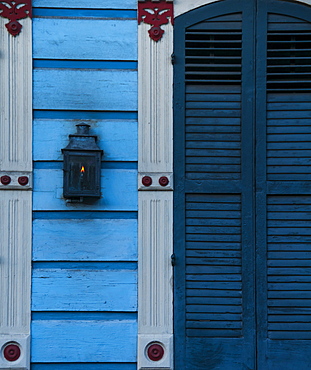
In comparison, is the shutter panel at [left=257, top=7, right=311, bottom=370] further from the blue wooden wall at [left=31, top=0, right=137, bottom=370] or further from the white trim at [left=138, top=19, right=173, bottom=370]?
the blue wooden wall at [left=31, top=0, right=137, bottom=370]

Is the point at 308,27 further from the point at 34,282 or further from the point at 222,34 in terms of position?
the point at 34,282

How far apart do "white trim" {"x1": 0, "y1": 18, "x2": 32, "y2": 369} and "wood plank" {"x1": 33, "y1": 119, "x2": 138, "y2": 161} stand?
79mm

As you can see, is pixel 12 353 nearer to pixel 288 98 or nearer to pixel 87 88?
pixel 87 88

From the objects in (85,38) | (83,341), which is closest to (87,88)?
(85,38)

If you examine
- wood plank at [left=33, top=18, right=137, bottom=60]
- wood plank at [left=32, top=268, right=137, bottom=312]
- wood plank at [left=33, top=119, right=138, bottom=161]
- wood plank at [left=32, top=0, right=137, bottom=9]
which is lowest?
wood plank at [left=32, top=268, right=137, bottom=312]

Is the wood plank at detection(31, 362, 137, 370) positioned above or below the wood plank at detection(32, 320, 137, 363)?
below

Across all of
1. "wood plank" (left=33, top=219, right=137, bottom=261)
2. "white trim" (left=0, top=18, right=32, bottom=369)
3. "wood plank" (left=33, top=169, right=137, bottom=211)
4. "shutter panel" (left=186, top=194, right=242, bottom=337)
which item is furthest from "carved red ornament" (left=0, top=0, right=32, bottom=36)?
"shutter panel" (left=186, top=194, right=242, bottom=337)

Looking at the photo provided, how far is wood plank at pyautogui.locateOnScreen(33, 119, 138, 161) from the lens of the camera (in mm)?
3801

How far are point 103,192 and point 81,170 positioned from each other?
23 centimetres

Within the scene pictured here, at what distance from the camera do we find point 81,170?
3703 millimetres

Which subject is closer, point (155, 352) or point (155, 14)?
point (155, 352)

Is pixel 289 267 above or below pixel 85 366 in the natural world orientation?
above

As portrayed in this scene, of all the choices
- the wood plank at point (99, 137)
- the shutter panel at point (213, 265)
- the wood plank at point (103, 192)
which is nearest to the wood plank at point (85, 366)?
the shutter panel at point (213, 265)

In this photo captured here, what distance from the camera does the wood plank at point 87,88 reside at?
3826 millimetres
